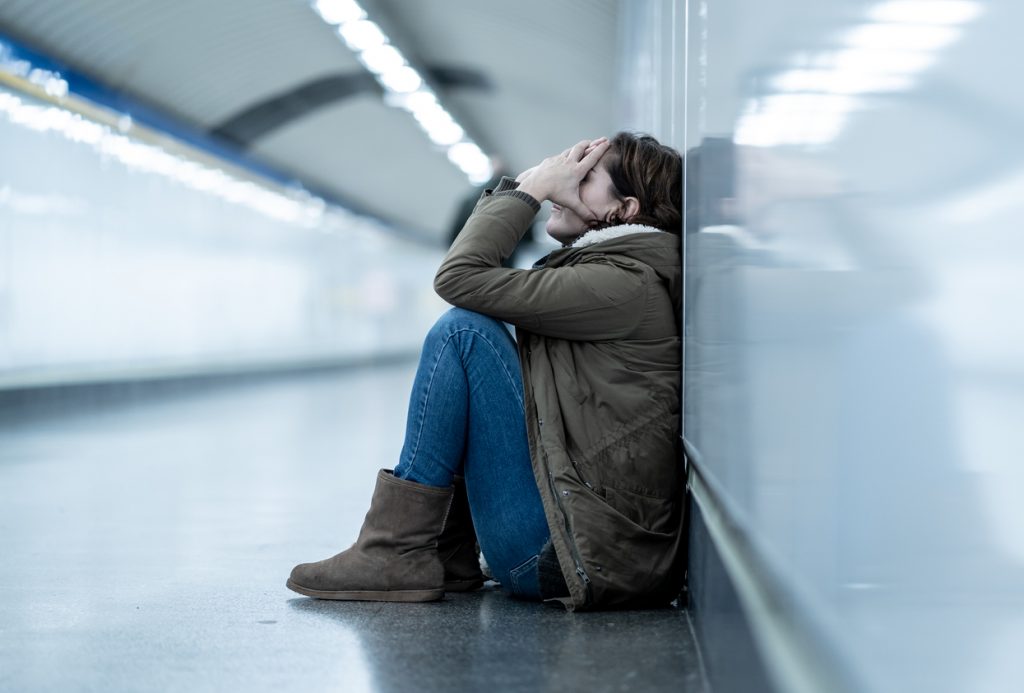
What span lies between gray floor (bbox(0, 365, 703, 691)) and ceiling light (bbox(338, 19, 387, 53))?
31.9 feet

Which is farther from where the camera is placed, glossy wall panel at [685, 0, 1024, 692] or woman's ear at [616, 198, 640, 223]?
woman's ear at [616, 198, 640, 223]

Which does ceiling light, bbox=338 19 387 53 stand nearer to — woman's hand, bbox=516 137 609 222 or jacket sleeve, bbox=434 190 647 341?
woman's hand, bbox=516 137 609 222

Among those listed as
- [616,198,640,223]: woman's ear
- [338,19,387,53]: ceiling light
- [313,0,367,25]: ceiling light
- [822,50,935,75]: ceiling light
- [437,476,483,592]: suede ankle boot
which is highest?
[338,19,387,53]: ceiling light

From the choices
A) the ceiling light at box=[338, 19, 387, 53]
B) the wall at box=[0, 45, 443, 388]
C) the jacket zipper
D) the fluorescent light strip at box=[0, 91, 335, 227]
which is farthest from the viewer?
the ceiling light at box=[338, 19, 387, 53]

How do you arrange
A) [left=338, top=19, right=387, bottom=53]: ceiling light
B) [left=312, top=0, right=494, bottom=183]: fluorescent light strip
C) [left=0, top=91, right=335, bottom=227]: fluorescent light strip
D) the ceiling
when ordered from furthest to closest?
[left=338, top=19, right=387, bottom=53]: ceiling light → [left=312, top=0, right=494, bottom=183]: fluorescent light strip → the ceiling → [left=0, top=91, right=335, bottom=227]: fluorescent light strip

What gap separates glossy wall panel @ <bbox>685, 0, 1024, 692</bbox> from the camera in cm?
83

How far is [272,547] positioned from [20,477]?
325cm

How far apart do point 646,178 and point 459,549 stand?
1.21 metres

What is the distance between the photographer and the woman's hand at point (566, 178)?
11.0 ft

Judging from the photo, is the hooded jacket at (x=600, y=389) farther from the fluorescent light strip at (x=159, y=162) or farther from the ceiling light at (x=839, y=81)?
the fluorescent light strip at (x=159, y=162)

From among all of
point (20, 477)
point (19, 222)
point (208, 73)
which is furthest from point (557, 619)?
point (208, 73)

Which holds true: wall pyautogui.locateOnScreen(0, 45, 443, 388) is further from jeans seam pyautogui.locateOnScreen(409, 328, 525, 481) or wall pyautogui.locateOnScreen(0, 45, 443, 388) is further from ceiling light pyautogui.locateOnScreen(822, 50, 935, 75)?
ceiling light pyautogui.locateOnScreen(822, 50, 935, 75)

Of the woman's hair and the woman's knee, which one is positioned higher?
the woman's hair

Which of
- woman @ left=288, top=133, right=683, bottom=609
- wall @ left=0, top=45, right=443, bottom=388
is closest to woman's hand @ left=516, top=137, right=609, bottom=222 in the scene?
woman @ left=288, top=133, right=683, bottom=609
